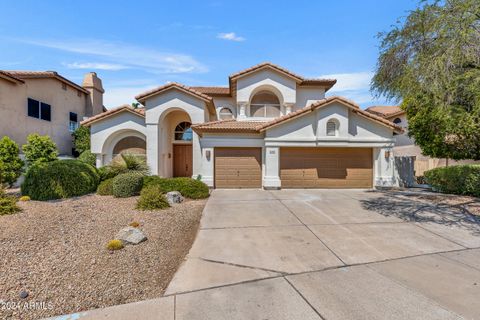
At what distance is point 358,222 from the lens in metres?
7.15

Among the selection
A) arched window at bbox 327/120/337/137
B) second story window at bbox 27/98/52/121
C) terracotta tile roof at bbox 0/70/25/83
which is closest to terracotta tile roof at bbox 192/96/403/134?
arched window at bbox 327/120/337/137

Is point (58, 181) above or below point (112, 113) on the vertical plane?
below

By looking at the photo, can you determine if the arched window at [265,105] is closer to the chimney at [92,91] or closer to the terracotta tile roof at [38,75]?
the terracotta tile roof at [38,75]

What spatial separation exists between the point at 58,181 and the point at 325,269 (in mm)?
11104

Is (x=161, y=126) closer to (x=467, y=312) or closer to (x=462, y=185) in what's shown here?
(x=467, y=312)

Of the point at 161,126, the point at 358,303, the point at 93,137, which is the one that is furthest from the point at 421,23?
the point at 93,137

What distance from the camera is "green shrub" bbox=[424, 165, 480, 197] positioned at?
10.9m

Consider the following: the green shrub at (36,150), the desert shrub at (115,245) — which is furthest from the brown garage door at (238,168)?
the green shrub at (36,150)

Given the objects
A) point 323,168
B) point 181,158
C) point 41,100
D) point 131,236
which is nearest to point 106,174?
point 181,158

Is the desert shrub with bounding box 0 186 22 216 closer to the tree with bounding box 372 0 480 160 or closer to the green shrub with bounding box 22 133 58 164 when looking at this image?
the green shrub with bounding box 22 133 58 164

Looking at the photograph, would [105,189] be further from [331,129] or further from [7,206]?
[331,129]

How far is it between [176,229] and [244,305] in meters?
3.74

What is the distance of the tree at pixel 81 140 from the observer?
60.1ft

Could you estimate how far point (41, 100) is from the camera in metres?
17.0
